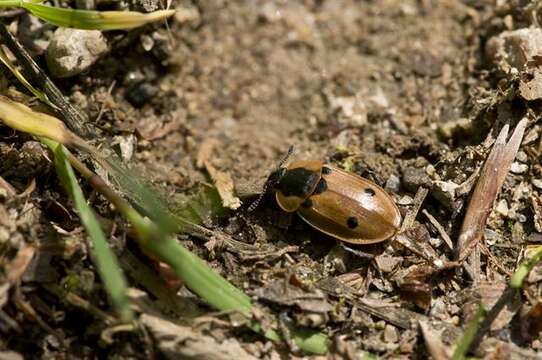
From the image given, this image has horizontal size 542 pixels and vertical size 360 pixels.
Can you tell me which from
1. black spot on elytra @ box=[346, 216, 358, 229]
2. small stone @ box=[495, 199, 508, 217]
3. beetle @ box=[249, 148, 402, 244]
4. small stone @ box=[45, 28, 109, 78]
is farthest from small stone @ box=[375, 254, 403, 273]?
small stone @ box=[45, 28, 109, 78]

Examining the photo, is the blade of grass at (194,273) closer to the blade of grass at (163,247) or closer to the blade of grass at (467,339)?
the blade of grass at (163,247)

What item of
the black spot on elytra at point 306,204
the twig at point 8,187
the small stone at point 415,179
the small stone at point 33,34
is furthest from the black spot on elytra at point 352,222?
the small stone at point 33,34

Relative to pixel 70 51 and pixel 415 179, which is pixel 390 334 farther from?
pixel 70 51

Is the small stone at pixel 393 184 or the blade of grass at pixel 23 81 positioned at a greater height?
the blade of grass at pixel 23 81

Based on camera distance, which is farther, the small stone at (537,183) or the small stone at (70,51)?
the small stone at (70,51)

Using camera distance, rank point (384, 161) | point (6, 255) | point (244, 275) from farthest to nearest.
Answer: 1. point (384, 161)
2. point (244, 275)
3. point (6, 255)

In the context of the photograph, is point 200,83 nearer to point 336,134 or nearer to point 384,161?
point 336,134

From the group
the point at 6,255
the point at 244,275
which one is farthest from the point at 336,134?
the point at 6,255
